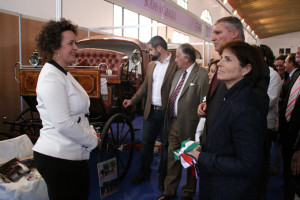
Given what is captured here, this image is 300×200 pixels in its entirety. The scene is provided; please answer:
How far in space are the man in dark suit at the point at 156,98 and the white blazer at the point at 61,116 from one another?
5.48 ft

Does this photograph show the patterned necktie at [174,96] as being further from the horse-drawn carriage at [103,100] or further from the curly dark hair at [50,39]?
the curly dark hair at [50,39]

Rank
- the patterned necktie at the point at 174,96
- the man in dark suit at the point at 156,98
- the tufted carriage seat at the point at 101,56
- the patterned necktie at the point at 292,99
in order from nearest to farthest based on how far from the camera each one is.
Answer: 1. the patterned necktie at the point at 292,99
2. the patterned necktie at the point at 174,96
3. the man in dark suit at the point at 156,98
4. the tufted carriage seat at the point at 101,56

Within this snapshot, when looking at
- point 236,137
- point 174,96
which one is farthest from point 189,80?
point 236,137

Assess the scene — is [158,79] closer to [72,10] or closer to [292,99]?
[292,99]

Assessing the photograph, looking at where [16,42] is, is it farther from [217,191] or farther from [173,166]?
[217,191]

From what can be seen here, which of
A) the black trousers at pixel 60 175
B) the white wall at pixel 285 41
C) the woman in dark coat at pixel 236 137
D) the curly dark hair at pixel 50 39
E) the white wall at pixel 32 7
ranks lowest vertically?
the black trousers at pixel 60 175

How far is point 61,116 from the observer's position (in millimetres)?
1421

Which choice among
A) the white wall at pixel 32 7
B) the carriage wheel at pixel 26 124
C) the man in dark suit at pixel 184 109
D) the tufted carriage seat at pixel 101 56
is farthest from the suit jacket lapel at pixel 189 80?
the white wall at pixel 32 7

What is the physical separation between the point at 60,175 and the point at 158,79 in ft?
6.57

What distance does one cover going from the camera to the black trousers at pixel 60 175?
1498 millimetres

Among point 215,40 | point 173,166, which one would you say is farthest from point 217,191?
point 173,166

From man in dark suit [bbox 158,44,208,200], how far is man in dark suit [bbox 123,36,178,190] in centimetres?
20

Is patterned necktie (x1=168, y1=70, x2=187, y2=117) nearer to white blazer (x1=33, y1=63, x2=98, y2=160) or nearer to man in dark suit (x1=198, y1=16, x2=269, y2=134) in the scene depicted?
man in dark suit (x1=198, y1=16, x2=269, y2=134)

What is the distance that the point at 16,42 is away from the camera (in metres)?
4.80
